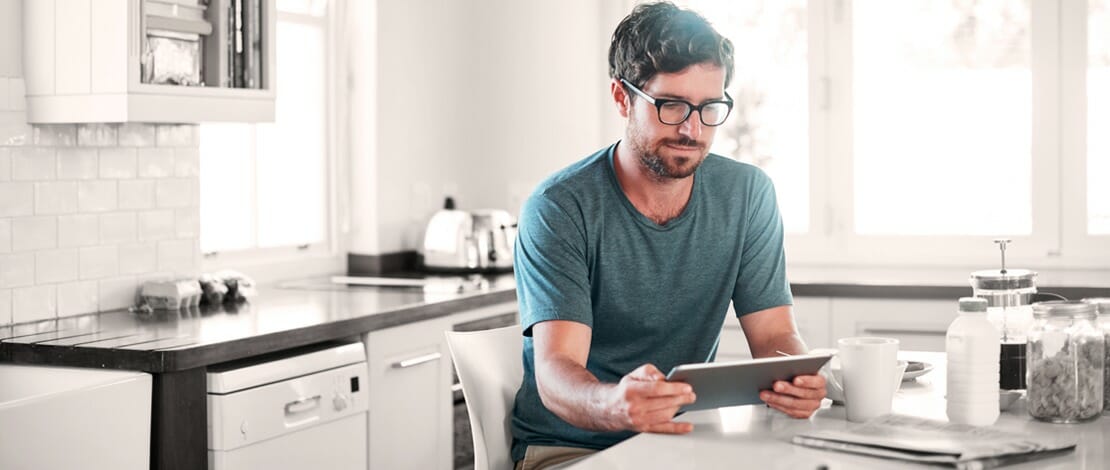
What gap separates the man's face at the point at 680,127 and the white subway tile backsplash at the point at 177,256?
5.79ft

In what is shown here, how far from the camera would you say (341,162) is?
14.6 ft

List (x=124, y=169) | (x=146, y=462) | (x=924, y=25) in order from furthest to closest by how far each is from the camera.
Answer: (x=924, y=25) → (x=124, y=169) → (x=146, y=462)

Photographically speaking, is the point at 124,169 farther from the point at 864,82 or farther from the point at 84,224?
the point at 864,82

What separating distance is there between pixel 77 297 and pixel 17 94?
1.74ft

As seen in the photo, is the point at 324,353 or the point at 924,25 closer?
the point at 324,353

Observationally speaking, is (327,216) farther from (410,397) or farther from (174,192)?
(410,397)

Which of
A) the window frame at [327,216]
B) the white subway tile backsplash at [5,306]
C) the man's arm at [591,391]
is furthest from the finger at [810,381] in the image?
the window frame at [327,216]

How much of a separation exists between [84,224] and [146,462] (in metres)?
0.89

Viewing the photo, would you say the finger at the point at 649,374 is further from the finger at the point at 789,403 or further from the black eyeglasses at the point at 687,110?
the black eyeglasses at the point at 687,110

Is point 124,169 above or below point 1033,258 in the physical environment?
above

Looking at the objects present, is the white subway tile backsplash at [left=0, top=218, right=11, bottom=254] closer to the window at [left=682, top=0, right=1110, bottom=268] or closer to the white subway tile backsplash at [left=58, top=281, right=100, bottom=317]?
the white subway tile backsplash at [left=58, top=281, right=100, bottom=317]

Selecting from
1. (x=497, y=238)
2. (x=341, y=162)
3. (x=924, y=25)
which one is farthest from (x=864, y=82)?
(x=341, y=162)

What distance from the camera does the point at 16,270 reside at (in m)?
3.06

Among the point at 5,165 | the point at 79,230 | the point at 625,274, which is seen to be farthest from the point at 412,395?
the point at 625,274
